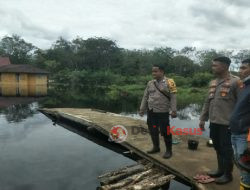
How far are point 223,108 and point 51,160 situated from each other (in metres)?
4.75

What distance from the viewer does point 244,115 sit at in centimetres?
298

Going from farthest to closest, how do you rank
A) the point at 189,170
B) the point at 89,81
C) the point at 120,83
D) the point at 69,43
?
the point at 69,43 < the point at 89,81 < the point at 120,83 < the point at 189,170

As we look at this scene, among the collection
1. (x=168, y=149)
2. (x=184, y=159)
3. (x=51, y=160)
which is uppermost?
(x=168, y=149)

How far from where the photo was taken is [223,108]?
4066 millimetres

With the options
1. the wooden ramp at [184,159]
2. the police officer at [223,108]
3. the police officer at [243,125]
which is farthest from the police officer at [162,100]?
the police officer at [243,125]

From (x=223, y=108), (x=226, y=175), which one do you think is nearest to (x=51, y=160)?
(x=226, y=175)

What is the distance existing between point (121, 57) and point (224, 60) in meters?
53.5

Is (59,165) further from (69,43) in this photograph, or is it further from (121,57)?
(69,43)

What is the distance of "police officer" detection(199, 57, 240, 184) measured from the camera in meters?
4.00

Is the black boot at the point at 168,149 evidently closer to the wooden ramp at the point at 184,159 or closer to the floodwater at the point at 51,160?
the wooden ramp at the point at 184,159

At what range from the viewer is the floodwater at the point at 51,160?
17.9 ft

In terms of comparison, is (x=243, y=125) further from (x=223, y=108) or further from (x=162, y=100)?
(x=162, y=100)

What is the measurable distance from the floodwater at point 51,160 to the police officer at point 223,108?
1.32m

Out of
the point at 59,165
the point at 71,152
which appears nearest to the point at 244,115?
the point at 59,165
